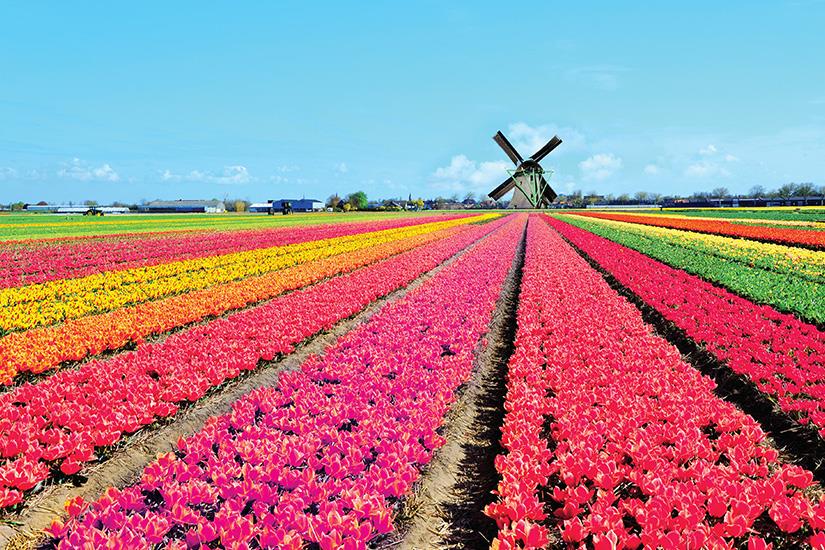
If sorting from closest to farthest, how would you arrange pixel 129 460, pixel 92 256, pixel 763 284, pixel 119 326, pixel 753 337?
pixel 129 460
pixel 753 337
pixel 119 326
pixel 763 284
pixel 92 256

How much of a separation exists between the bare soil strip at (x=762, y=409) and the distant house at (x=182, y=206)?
166329mm

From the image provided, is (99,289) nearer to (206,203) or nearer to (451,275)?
(451,275)

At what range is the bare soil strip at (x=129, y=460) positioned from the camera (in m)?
4.17

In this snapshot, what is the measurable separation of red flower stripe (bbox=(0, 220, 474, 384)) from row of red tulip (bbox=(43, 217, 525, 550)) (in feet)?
12.4

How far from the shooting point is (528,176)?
81.4 m

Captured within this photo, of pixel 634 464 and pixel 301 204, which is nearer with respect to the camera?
pixel 634 464

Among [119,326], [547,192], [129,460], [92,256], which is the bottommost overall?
[129,460]

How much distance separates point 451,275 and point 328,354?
8.59m

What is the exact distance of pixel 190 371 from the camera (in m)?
7.01

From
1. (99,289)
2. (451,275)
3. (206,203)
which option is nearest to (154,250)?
(99,289)

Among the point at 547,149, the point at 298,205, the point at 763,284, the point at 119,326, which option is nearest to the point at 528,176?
the point at 547,149

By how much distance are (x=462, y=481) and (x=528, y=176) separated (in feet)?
263

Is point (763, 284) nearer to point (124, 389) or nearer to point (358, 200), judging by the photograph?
point (124, 389)

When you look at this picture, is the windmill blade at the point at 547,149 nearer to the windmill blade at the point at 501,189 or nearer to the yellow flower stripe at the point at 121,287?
the windmill blade at the point at 501,189
